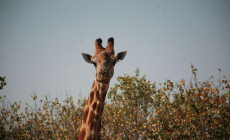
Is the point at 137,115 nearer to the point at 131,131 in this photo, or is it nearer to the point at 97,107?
the point at 131,131

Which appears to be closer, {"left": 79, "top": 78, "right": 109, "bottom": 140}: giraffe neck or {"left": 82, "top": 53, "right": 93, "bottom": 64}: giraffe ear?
{"left": 79, "top": 78, "right": 109, "bottom": 140}: giraffe neck

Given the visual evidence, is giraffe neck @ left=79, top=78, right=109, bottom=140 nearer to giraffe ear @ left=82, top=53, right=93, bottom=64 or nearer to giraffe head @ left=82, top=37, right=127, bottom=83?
giraffe head @ left=82, top=37, right=127, bottom=83

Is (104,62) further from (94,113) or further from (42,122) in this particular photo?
(42,122)

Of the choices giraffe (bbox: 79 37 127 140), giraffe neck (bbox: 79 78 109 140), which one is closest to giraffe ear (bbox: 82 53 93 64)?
giraffe (bbox: 79 37 127 140)

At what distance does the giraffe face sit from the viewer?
6078 millimetres

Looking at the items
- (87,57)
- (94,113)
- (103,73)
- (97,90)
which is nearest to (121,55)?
(87,57)

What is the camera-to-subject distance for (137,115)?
31.7ft

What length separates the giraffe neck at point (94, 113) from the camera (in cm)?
555

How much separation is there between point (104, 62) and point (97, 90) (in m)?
0.95

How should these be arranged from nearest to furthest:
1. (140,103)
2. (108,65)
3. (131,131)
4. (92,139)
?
(92,139)
(108,65)
(131,131)
(140,103)

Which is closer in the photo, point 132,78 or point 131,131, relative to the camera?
point 131,131

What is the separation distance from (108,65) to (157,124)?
4.07 m

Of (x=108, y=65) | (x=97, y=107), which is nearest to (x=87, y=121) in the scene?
(x=97, y=107)

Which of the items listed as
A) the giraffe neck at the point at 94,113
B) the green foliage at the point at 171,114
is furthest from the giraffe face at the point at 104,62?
the green foliage at the point at 171,114
